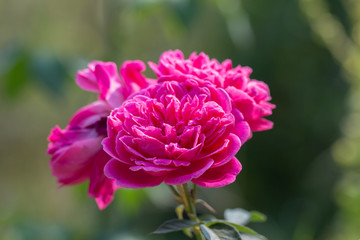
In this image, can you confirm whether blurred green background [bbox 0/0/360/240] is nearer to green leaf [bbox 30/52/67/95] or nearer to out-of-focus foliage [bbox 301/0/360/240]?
out-of-focus foliage [bbox 301/0/360/240]

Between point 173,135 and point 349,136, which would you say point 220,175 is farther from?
point 349,136

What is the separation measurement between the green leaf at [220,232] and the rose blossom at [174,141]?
0.04 m

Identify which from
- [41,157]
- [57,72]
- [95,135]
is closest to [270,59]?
[41,157]

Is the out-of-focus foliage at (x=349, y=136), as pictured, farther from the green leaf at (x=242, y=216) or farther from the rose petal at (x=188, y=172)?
the rose petal at (x=188, y=172)

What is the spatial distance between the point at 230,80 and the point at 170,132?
0.10 meters

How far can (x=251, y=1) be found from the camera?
293 cm

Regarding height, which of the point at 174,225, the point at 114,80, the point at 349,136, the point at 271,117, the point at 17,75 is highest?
the point at 271,117

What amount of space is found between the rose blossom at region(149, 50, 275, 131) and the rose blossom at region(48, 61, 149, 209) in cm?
5

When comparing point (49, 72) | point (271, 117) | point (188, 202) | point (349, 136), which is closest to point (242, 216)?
point (188, 202)

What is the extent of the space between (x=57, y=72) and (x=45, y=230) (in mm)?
403

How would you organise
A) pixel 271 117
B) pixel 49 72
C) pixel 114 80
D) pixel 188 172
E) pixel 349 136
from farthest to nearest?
pixel 271 117
pixel 349 136
pixel 49 72
pixel 114 80
pixel 188 172

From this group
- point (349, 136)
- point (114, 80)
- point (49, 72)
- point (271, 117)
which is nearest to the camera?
point (114, 80)

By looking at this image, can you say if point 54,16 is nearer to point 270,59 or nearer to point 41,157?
point 41,157

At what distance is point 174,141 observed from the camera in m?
0.43
